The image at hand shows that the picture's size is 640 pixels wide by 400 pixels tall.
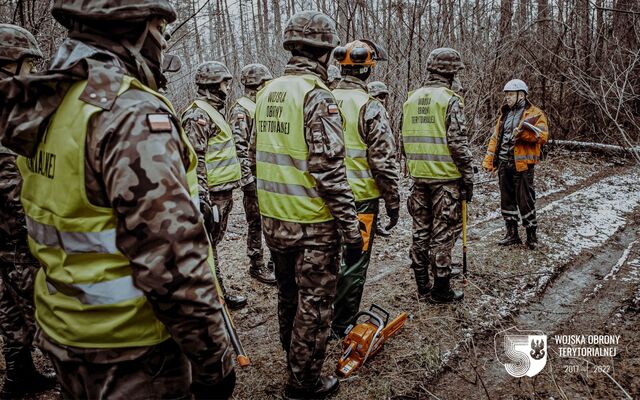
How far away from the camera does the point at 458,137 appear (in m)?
4.85

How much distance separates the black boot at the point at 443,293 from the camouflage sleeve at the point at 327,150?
238 centimetres

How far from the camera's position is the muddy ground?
11.7ft

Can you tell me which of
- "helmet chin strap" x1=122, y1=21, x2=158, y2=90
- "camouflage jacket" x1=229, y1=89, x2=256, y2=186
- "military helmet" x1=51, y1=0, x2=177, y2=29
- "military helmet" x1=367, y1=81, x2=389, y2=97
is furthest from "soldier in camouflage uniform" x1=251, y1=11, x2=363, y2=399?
"military helmet" x1=367, y1=81, x2=389, y2=97

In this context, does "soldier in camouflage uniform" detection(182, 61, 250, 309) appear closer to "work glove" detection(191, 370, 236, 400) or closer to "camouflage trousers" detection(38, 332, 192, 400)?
"camouflage trousers" detection(38, 332, 192, 400)

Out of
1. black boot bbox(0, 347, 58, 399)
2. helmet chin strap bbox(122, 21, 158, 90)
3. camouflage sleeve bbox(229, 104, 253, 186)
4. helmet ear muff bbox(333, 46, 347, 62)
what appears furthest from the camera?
camouflage sleeve bbox(229, 104, 253, 186)

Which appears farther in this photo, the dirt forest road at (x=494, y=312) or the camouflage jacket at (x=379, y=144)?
the camouflage jacket at (x=379, y=144)

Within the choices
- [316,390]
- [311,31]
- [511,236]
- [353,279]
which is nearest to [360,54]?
[311,31]

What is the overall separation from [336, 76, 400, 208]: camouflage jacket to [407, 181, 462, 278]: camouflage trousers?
3.21 ft

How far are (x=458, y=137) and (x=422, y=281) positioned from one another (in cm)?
174

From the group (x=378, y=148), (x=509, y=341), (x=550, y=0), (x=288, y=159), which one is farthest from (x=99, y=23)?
(x=550, y=0)

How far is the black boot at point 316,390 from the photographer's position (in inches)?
133

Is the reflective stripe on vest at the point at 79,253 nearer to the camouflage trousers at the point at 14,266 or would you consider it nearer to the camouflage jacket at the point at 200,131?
the camouflage trousers at the point at 14,266

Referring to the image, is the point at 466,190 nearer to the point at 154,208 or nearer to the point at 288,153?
the point at 288,153

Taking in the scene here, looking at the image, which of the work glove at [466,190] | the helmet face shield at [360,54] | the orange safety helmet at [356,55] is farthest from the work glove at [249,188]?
the work glove at [466,190]
